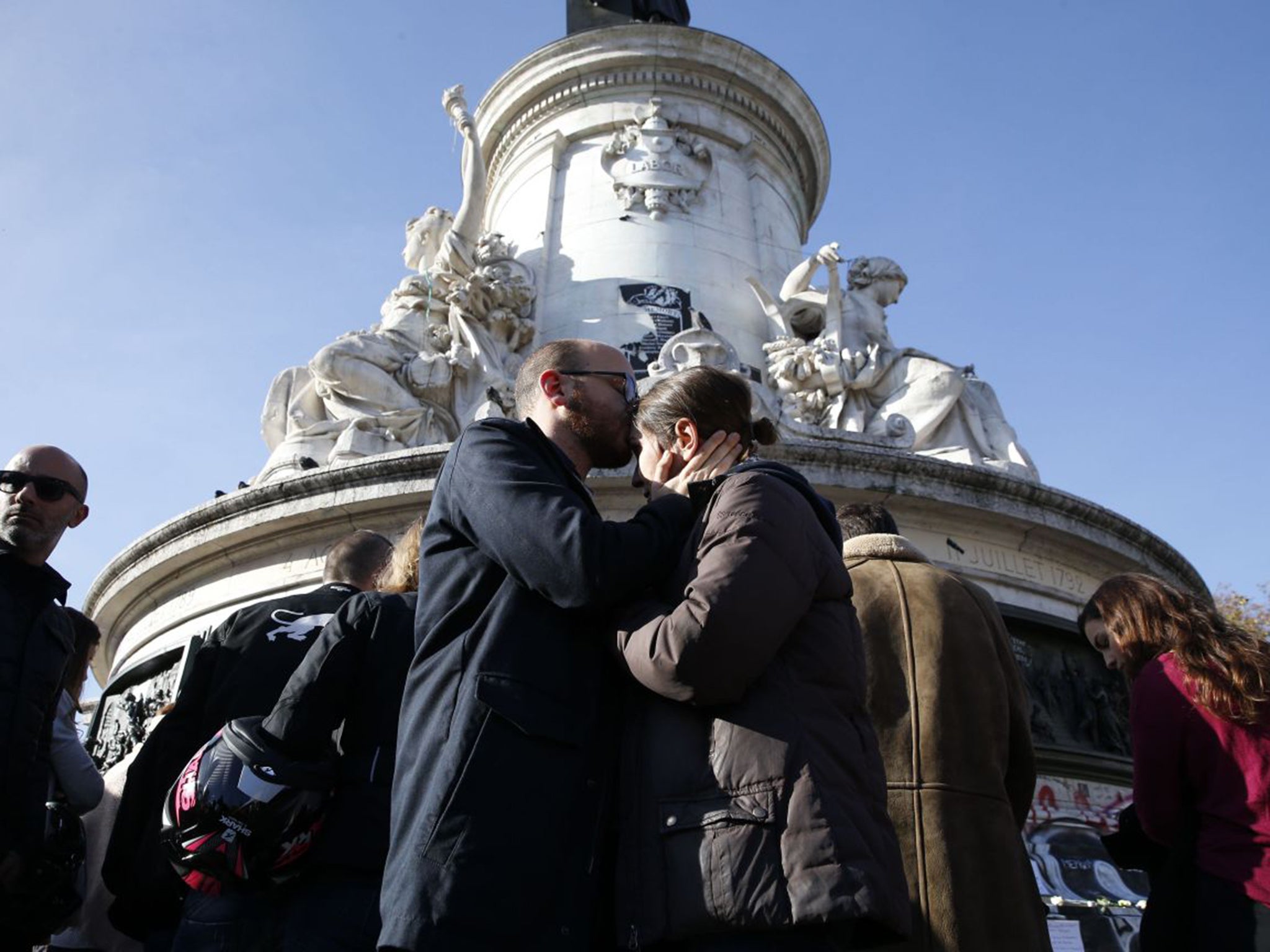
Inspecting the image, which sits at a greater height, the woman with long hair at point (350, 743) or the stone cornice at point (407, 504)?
the stone cornice at point (407, 504)

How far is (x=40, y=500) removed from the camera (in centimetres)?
368

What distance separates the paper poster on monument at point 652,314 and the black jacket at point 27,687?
6.88m

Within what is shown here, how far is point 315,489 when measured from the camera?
7906 mm

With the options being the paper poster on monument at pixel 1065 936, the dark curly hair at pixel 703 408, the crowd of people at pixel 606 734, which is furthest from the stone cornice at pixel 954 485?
the dark curly hair at pixel 703 408

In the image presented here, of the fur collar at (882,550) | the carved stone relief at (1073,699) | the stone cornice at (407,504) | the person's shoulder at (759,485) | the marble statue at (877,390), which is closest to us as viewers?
the person's shoulder at (759,485)

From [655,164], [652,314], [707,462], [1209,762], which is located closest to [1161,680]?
[1209,762]

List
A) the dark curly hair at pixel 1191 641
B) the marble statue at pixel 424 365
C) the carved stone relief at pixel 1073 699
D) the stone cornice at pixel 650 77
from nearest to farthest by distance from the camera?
1. the dark curly hair at pixel 1191 641
2. the carved stone relief at pixel 1073 699
3. the marble statue at pixel 424 365
4. the stone cornice at pixel 650 77

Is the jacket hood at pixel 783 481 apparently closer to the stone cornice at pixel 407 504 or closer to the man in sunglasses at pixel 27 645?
the man in sunglasses at pixel 27 645

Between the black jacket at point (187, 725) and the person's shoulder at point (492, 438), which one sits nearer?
the person's shoulder at point (492, 438)

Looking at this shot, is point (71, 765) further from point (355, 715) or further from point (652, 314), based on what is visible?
point (652, 314)

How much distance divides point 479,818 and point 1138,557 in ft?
25.8

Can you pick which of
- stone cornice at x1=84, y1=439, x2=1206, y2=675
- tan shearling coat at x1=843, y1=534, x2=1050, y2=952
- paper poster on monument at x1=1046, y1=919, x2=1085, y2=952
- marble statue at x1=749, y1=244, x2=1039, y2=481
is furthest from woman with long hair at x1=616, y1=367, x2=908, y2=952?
marble statue at x1=749, y1=244, x2=1039, y2=481

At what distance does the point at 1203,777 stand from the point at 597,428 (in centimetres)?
192

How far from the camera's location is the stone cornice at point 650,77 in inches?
481
